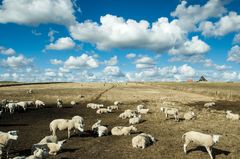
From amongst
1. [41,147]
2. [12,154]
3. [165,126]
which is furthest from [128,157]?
[165,126]

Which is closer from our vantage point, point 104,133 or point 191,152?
point 191,152

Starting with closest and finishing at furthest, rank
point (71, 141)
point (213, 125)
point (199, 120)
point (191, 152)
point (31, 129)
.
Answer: point (191, 152)
point (71, 141)
point (31, 129)
point (213, 125)
point (199, 120)

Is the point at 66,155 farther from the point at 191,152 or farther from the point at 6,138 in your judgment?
the point at 191,152

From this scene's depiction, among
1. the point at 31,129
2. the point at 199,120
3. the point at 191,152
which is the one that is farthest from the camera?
the point at 199,120

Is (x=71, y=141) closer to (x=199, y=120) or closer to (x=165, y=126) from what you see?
(x=165, y=126)

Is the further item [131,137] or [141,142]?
[131,137]

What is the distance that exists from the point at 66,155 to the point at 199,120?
16.6 m

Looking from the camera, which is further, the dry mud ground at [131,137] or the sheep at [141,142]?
the sheep at [141,142]

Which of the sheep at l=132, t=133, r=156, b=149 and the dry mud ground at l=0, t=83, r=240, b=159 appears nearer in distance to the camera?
the dry mud ground at l=0, t=83, r=240, b=159

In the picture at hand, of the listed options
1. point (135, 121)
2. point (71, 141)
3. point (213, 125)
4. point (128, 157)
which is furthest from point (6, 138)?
point (213, 125)

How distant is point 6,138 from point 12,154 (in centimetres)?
131

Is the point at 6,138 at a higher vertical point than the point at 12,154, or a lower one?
higher

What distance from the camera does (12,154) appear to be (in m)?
16.8

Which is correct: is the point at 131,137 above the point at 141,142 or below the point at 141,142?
below
